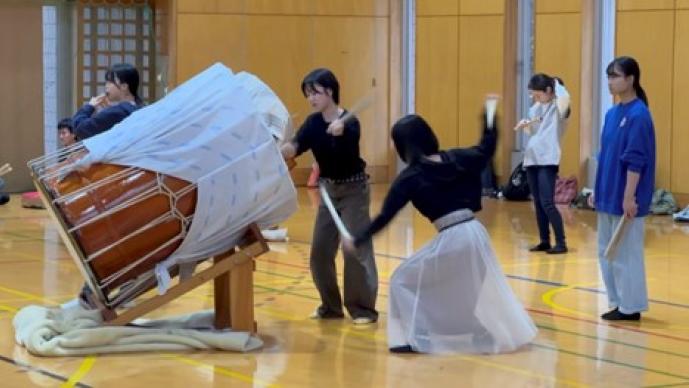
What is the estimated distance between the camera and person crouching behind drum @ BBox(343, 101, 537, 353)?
670 centimetres

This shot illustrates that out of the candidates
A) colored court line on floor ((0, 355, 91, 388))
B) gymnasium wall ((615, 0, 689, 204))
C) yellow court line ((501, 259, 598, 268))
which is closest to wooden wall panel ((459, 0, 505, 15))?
gymnasium wall ((615, 0, 689, 204))

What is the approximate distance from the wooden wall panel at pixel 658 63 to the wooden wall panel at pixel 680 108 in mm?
63

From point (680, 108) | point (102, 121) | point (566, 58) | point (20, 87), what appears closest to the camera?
point (102, 121)

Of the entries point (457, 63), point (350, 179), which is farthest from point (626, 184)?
point (457, 63)

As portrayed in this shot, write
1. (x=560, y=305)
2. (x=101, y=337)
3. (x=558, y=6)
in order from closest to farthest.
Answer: (x=101, y=337) < (x=560, y=305) < (x=558, y=6)

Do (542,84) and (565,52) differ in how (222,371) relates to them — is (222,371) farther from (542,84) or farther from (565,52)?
(565,52)

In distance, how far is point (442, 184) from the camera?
6.73 m

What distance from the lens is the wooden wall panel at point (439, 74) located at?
1838 cm

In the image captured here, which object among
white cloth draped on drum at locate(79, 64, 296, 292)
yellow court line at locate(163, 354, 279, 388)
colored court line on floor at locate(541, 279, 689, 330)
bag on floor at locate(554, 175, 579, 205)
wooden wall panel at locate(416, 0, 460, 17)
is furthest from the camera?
wooden wall panel at locate(416, 0, 460, 17)

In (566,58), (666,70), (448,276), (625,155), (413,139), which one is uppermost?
(566,58)

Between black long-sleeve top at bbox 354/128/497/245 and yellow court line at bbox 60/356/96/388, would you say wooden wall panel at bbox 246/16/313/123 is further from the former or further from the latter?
yellow court line at bbox 60/356/96/388

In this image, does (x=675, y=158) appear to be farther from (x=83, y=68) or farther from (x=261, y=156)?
(x=261, y=156)

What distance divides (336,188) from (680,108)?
29.5ft

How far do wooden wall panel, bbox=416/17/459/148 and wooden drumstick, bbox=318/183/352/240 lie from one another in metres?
10.9
